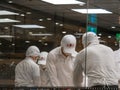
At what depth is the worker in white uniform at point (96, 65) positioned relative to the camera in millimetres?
6672

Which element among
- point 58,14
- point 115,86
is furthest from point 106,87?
point 58,14

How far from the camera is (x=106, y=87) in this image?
260 inches

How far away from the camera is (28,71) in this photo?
6680 millimetres

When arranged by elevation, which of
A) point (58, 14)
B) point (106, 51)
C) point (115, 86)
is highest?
point (58, 14)

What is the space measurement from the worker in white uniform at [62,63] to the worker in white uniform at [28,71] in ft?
0.65

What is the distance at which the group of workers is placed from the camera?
6.70m

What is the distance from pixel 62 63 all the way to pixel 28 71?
0.50m

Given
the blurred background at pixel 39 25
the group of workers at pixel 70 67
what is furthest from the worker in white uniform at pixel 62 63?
the blurred background at pixel 39 25

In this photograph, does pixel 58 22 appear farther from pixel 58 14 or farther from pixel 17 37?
pixel 17 37

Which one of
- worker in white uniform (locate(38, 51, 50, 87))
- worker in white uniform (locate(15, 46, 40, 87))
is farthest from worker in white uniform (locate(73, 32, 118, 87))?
worker in white uniform (locate(15, 46, 40, 87))

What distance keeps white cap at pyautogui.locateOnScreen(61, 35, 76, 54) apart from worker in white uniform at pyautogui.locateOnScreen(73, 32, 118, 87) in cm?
13

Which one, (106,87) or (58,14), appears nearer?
(106,87)

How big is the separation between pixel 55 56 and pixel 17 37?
600 mm

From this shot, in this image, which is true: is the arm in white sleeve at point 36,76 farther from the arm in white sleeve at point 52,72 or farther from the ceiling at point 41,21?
the ceiling at point 41,21
